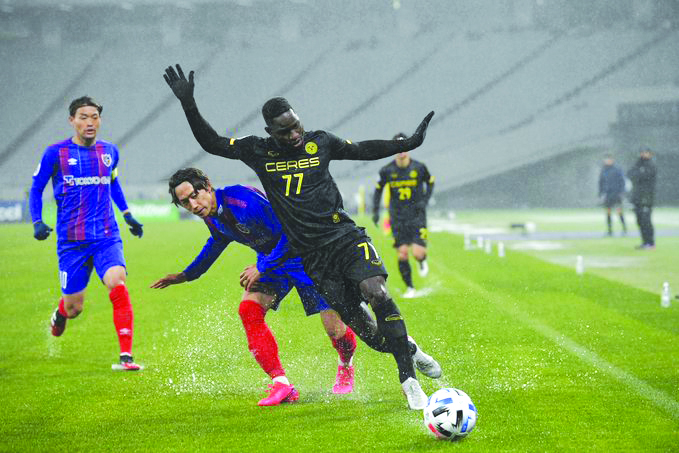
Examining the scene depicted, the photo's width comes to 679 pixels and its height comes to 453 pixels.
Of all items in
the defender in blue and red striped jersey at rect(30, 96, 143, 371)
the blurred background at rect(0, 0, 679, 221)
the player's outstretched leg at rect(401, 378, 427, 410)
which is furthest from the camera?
the blurred background at rect(0, 0, 679, 221)

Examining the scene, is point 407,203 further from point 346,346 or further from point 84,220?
point 346,346

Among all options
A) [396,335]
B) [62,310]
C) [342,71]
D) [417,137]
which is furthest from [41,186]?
[342,71]

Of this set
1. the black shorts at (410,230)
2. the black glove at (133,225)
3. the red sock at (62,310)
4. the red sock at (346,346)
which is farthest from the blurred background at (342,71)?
the red sock at (346,346)

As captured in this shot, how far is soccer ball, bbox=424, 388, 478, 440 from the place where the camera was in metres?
5.64

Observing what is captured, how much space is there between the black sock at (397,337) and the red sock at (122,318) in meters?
2.89

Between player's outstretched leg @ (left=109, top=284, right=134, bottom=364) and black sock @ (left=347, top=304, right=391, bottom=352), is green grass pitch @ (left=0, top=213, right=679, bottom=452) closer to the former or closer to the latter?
player's outstretched leg @ (left=109, top=284, right=134, bottom=364)

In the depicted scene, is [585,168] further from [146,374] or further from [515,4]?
[146,374]

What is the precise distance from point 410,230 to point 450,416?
26.6ft

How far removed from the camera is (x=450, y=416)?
18.6 feet

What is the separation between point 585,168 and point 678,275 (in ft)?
108

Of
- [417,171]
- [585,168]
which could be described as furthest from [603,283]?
[585,168]

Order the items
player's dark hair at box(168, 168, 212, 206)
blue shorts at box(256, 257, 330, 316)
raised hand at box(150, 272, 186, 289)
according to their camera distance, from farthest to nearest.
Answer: raised hand at box(150, 272, 186, 289) < blue shorts at box(256, 257, 330, 316) < player's dark hair at box(168, 168, 212, 206)

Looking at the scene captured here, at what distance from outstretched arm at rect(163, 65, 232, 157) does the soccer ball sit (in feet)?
6.92

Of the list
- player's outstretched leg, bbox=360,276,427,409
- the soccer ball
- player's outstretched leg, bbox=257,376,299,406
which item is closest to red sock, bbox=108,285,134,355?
player's outstretched leg, bbox=257,376,299,406
